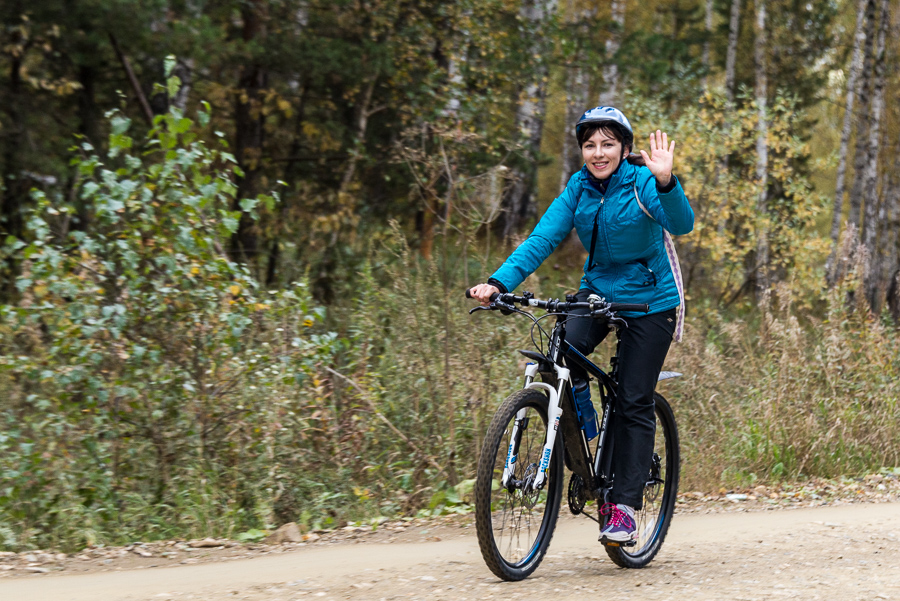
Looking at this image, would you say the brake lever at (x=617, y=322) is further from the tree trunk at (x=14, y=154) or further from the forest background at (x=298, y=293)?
the tree trunk at (x=14, y=154)

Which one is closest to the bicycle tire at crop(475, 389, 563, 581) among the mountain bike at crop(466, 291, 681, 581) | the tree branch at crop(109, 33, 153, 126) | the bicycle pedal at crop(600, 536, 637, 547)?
the mountain bike at crop(466, 291, 681, 581)

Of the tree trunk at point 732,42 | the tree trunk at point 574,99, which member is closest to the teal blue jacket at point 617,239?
the tree trunk at point 574,99

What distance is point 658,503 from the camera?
5602mm

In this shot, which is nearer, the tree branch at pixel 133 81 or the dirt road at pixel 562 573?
the dirt road at pixel 562 573

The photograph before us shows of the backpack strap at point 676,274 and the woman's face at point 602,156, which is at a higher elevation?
the woman's face at point 602,156

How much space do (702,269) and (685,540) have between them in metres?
10.7

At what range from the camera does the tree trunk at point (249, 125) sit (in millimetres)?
13227

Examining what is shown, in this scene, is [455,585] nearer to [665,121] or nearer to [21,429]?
[21,429]

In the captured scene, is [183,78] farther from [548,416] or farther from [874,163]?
[874,163]

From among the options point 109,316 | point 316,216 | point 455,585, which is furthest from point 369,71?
point 455,585

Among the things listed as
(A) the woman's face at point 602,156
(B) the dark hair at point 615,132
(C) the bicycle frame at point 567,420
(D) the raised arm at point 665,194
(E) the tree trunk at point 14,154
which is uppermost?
(E) the tree trunk at point 14,154

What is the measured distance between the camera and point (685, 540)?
5953mm

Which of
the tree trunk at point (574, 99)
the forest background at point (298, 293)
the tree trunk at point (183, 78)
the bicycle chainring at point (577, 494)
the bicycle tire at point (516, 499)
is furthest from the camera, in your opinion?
the tree trunk at point (574, 99)

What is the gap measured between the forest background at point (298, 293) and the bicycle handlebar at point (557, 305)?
2.85 metres
